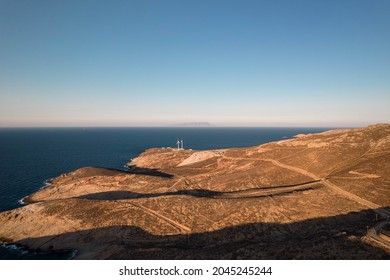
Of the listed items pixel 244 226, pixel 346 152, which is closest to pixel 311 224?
pixel 244 226

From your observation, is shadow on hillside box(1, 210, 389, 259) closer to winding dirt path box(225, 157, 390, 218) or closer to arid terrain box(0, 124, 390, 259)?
arid terrain box(0, 124, 390, 259)

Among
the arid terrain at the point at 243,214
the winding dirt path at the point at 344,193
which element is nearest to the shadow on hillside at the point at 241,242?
the arid terrain at the point at 243,214

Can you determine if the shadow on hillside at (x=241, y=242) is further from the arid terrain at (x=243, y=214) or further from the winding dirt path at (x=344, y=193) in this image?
the winding dirt path at (x=344, y=193)

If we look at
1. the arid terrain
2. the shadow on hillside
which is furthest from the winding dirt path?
the shadow on hillside

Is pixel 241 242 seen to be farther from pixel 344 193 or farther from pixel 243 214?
pixel 344 193

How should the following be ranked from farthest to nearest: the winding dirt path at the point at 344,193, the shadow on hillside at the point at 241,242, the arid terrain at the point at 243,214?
the winding dirt path at the point at 344,193, the arid terrain at the point at 243,214, the shadow on hillside at the point at 241,242

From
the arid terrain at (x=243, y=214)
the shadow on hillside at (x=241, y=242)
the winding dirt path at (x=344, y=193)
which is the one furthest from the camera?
the winding dirt path at (x=344, y=193)
